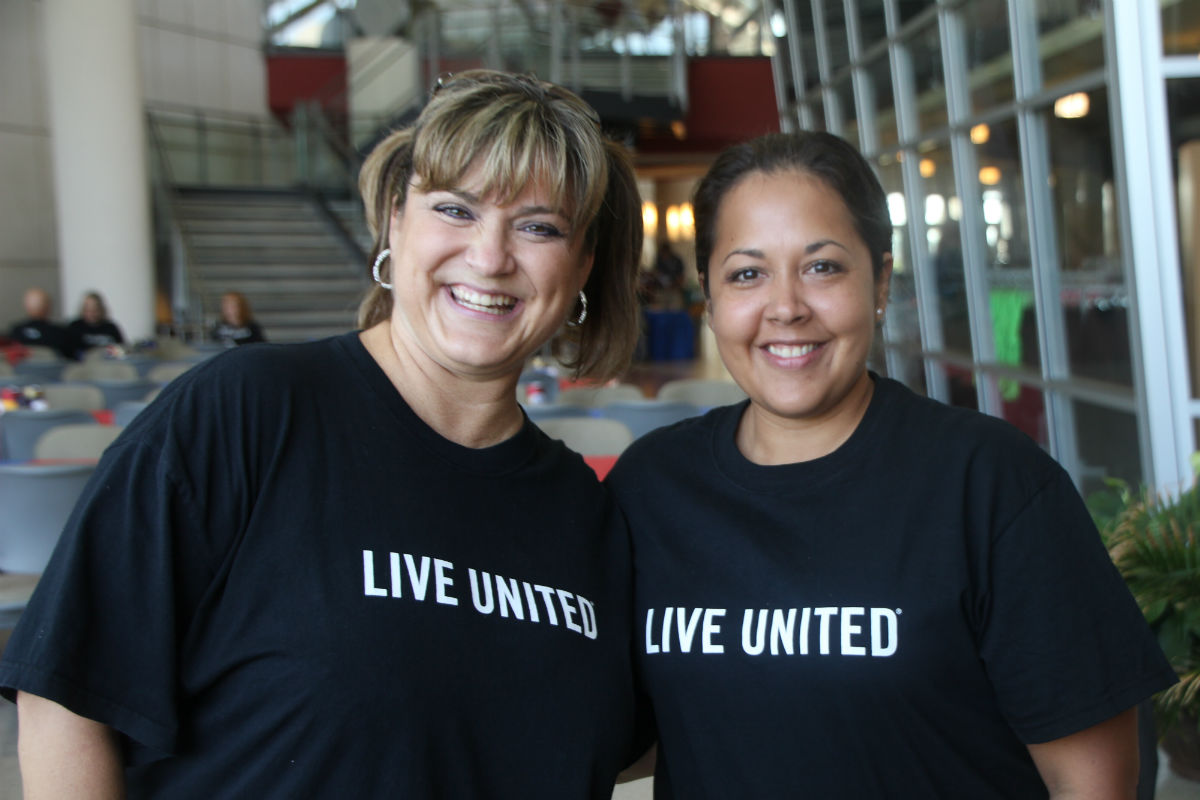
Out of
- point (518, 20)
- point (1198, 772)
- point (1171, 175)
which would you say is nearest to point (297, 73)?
point (518, 20)

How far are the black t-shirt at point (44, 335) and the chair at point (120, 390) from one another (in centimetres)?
404

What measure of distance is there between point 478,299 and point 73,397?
560 centimetres

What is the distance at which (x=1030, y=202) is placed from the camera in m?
5.47

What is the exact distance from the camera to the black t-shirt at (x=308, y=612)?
42.6 inches

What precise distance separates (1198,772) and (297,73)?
17002mm

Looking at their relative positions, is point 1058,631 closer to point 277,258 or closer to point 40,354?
point 40,354

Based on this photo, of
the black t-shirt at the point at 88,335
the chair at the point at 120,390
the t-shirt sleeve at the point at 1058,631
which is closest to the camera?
the t-shirt sleeve at the point at 1058,631

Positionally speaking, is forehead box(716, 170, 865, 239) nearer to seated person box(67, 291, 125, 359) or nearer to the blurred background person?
the blurred background person

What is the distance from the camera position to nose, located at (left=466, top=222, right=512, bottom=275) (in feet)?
4.30

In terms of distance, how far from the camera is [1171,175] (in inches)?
161

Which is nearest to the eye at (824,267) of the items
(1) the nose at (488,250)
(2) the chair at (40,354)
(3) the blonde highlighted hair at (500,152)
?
(3) the blonde highlighted hair at (500,152)

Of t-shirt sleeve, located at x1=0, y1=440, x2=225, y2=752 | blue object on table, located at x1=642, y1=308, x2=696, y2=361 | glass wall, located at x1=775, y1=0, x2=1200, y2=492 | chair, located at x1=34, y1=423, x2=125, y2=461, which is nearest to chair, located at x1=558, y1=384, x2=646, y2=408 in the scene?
glass wall, located at x1=775, y1=0, x2=1200, y2=492

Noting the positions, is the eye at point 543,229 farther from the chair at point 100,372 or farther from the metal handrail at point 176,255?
the metal handrail at point 176,255

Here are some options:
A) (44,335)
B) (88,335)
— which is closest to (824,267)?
(88,335)
